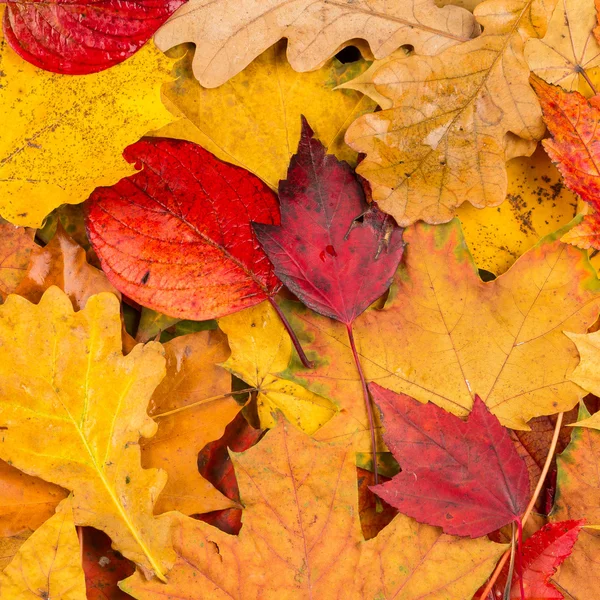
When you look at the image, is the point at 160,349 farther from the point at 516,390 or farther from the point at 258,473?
the point at 516,390

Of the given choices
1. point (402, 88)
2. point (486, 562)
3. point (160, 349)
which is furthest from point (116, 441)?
point (402, 88)

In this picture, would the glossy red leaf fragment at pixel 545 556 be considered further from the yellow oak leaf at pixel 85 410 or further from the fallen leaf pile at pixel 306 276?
the yellow oak leaf at pixel 85 410

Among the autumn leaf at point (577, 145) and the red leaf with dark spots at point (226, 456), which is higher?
the autumn leaf at point (577, 145)

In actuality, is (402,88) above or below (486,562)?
above

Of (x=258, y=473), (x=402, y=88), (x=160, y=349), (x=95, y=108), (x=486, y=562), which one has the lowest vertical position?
A: (x=486, y=562)

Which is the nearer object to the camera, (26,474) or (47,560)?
(47,560)

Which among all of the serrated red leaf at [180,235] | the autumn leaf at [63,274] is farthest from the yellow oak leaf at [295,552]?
the autumn leaf at [63,274]

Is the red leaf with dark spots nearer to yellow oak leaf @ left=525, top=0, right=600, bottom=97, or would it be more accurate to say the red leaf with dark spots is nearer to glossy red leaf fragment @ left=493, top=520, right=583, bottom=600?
glossy red leaf fragment @ left=493, top=520, right=583, bottom=600
